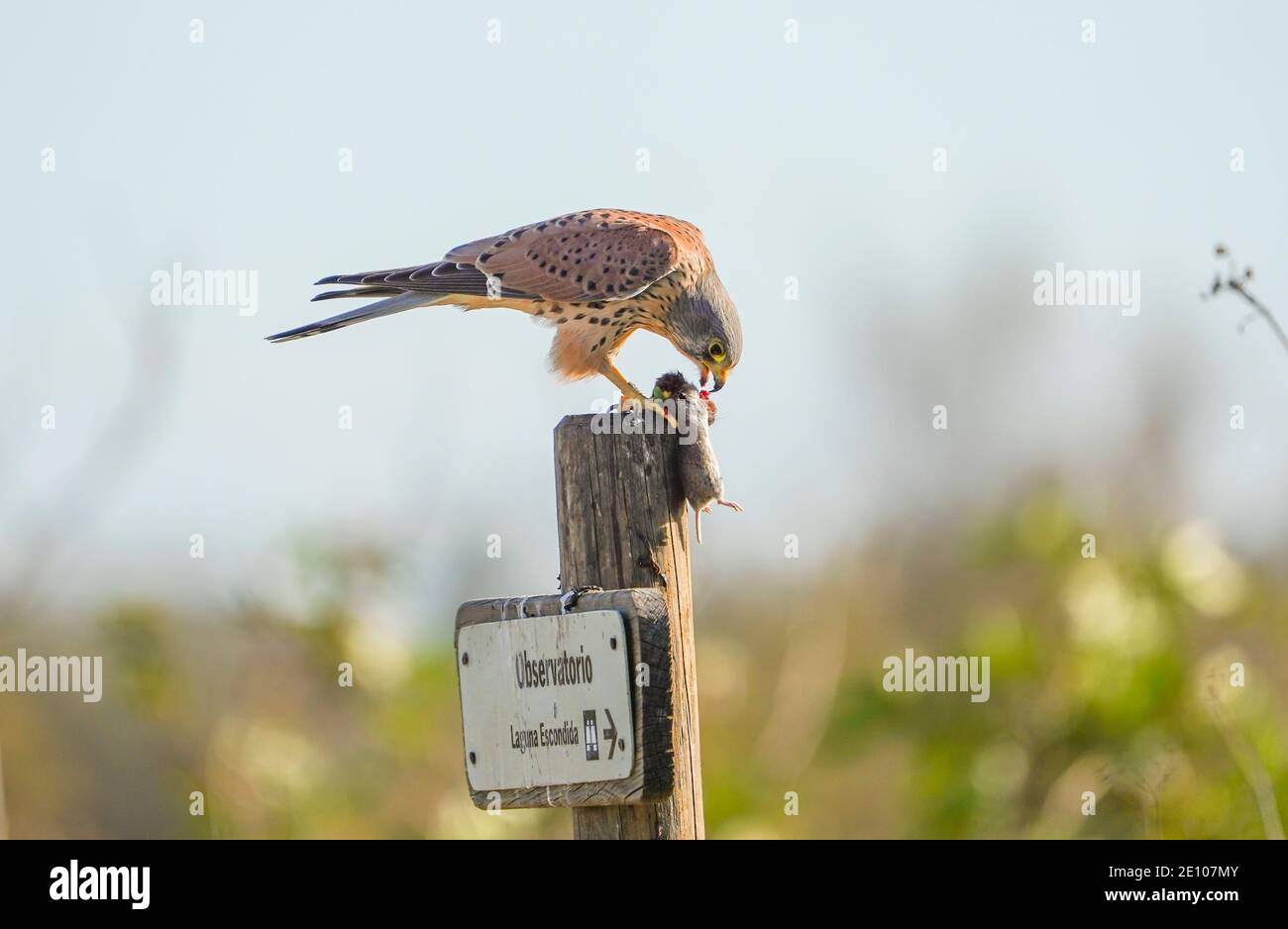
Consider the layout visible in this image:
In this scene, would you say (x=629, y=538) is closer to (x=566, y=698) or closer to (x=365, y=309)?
(x=566, y=698)

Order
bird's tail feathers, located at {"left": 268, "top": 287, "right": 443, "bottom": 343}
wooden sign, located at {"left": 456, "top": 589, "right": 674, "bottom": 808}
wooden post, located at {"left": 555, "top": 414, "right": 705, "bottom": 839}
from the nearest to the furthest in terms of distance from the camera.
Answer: wooden sign, located at {"left": 456, "top": 589, "right": 674, "bottom": 808} → wooden post, located at {"left": 555, "top": 414, "right": 705, "bottom": 839} → bird's tail feathers, located at {"left": 268, "top": 287, "right": 443, "bottom": 343}

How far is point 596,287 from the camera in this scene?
609 centimetres

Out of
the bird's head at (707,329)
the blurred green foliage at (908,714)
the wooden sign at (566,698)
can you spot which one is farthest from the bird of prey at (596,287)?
the wooden sign at (566,698)

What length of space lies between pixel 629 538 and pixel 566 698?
0.46 meters

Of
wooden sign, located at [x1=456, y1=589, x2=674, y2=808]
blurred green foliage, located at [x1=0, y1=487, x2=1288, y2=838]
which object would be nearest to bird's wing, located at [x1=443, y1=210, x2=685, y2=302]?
blurred green foliage, located at [x1=0, y1=487, x2=1288, y2=838]

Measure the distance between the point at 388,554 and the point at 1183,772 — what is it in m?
4.07

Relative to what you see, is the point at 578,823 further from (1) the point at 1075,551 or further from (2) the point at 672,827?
(1) the point at 1075,551

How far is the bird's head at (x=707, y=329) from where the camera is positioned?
20.2 ft

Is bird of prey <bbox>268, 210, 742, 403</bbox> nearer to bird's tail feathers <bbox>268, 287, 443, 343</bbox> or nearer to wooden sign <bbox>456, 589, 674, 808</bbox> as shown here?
bird's tail feathers <bbox>268, 287, 443, 343</bbox>

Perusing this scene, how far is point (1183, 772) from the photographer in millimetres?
6641

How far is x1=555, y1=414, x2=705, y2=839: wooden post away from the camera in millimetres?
3574

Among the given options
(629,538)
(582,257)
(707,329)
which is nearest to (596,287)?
(582,257)

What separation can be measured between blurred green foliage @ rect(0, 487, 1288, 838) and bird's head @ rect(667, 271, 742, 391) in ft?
5.60

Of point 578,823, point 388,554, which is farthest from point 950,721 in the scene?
point 578,823
